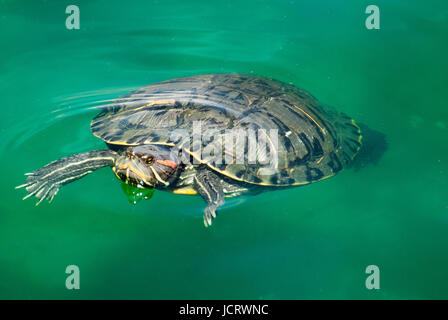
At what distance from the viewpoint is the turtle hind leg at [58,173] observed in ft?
11.9

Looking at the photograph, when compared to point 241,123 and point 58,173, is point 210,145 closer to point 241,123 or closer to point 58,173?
point 241,123

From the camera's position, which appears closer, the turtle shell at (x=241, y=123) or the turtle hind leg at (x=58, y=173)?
the turtle shell at (x=241, y=123)

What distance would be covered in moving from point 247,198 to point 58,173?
182 cm

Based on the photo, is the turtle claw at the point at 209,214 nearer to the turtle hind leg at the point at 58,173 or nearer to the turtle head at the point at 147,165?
the turtle head at the point at 147,165

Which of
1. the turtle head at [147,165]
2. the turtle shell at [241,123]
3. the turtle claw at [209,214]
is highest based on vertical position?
the turtle shell at [241,123]

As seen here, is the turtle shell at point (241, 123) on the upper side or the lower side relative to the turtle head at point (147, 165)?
upper

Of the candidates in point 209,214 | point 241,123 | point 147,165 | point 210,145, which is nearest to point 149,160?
point 147,165

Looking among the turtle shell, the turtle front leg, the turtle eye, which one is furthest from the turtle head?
the turtle front leg

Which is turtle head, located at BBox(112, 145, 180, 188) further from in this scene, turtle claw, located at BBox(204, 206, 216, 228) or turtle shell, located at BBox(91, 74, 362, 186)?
turtle claw, located at BBox(204, 206, 216, 228)

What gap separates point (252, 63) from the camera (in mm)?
5359

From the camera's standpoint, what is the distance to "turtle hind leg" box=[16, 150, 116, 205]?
3.63m

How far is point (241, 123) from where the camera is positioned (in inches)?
138

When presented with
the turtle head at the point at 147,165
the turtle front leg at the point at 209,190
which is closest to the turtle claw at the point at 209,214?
the turtle front leg at the point at 209,190
